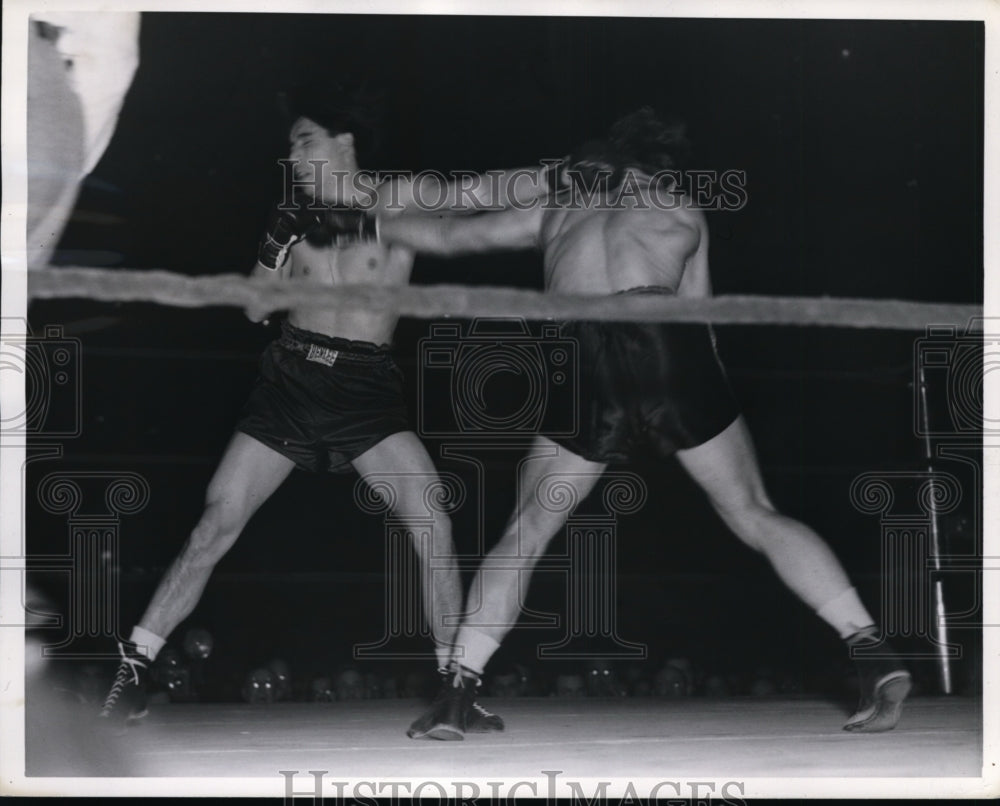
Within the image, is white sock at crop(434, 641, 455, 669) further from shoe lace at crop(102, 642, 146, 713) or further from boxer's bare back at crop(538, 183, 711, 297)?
boxer's bare back at crop(538, 183, 711, 297)

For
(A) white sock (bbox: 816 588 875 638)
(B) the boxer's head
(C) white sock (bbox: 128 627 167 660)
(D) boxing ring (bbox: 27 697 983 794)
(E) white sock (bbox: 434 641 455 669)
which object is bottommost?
(D) boxing ring (bbox: 27 697 983 794)

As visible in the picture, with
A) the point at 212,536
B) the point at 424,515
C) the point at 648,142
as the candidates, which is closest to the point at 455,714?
the point at 424,515

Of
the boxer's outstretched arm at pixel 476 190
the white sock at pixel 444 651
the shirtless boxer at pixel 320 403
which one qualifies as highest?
the boxer's outstretched arm at pixel 476 190

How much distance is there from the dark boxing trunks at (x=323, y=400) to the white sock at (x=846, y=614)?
1.34 meters

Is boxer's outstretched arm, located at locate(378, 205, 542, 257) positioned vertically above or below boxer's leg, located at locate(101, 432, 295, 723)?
above

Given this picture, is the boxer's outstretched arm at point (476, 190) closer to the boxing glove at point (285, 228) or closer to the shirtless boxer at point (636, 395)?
the shirtless boxer at point (636, 395)

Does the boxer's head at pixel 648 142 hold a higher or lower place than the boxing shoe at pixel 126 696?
higher

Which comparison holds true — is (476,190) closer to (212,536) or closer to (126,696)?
(212,536)

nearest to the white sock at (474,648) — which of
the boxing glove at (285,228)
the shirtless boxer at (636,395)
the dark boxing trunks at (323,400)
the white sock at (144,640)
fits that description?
the shirtless boxer at (636,395)

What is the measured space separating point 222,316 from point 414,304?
0.55 m

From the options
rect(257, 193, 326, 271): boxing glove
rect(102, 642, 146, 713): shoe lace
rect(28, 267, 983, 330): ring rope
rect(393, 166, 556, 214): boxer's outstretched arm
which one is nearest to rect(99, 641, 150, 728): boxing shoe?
rect(102, 642, 146, 713): shoe lace

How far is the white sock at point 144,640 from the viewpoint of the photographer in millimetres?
3869

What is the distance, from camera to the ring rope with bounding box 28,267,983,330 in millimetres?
3879

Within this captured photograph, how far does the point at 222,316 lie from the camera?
12.8 ft
